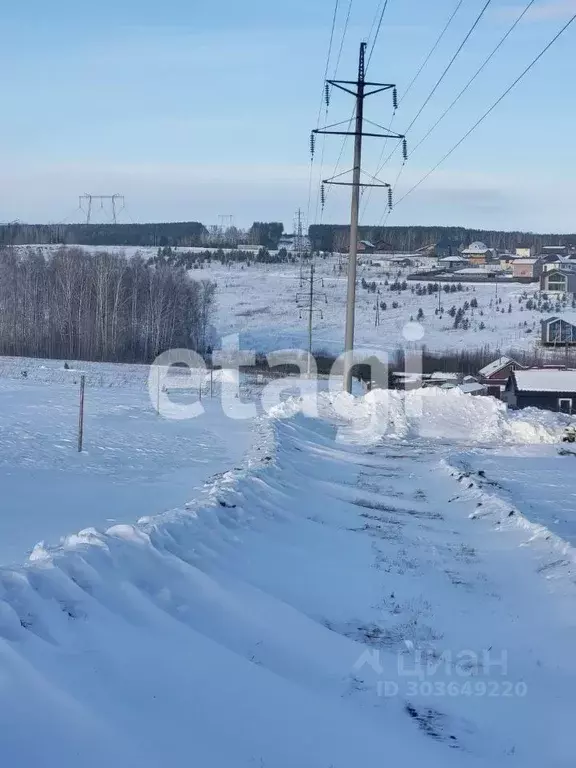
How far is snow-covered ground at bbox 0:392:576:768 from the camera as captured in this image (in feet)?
13.1

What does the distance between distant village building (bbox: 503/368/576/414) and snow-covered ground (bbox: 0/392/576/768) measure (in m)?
29.3

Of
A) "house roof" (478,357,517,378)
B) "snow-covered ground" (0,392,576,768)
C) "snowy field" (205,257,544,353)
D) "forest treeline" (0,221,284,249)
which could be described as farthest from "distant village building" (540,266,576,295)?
"snow-covered ground" (0,392,576,768)

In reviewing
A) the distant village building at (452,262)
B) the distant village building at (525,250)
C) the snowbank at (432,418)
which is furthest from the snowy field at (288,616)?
the distant village building at (525,250)

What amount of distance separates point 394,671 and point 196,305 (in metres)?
59.8

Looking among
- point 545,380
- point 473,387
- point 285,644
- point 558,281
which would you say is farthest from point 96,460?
point 558,281

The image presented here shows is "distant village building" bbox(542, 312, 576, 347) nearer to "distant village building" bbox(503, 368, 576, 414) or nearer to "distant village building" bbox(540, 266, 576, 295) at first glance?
"distant village building" bbox(503, 368, 576, 414)

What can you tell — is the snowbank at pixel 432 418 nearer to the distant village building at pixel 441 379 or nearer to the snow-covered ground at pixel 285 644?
the snow-covered ground at pixel 285 644

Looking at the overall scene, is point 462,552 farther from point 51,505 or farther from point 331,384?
point 331,384

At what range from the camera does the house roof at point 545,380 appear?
36.9m

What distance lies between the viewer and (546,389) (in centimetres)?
3700

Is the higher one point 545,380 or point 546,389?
point 545,380

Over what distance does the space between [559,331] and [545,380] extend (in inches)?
915

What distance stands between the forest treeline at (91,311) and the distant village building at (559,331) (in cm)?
2491

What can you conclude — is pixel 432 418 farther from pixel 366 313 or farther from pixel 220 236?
pixel 220 236
